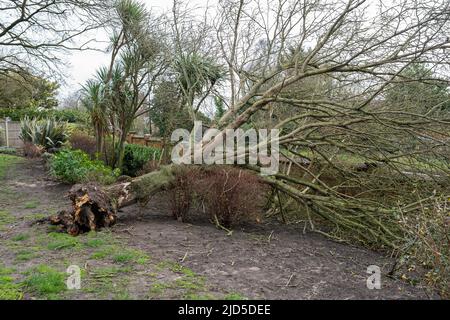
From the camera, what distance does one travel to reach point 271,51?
738 centimetres

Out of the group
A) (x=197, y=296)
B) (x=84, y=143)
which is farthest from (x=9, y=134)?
(x=197, y=296)

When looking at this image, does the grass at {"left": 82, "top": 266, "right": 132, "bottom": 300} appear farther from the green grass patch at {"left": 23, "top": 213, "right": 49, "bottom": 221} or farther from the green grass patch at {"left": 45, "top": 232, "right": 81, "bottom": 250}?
the green grass patch at {"left": 23, "top": 213, "right": 49, "bottom": 221}

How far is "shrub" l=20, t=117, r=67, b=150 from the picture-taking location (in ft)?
42.2

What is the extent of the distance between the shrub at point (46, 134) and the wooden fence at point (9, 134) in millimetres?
4864

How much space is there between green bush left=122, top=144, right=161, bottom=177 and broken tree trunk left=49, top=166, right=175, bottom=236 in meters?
4.13

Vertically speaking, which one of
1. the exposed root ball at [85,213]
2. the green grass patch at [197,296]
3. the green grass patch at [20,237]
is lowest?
the green grass patch at [197,296]

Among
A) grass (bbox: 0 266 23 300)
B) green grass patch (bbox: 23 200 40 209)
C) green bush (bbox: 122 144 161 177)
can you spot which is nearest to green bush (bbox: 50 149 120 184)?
green grass patch (bbox: 23 200 40 209)

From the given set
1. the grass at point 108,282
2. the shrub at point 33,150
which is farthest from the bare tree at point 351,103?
the shrub at point 33,150

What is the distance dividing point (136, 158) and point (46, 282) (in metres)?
7.31

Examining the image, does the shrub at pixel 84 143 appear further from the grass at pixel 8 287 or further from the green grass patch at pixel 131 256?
the grass at pixel 8 287

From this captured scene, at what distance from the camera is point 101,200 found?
528 centimetres

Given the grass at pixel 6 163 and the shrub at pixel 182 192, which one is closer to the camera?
the shrub at pixel 182 192

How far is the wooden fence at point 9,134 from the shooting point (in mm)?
17375

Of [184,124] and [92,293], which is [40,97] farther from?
[92,293]
